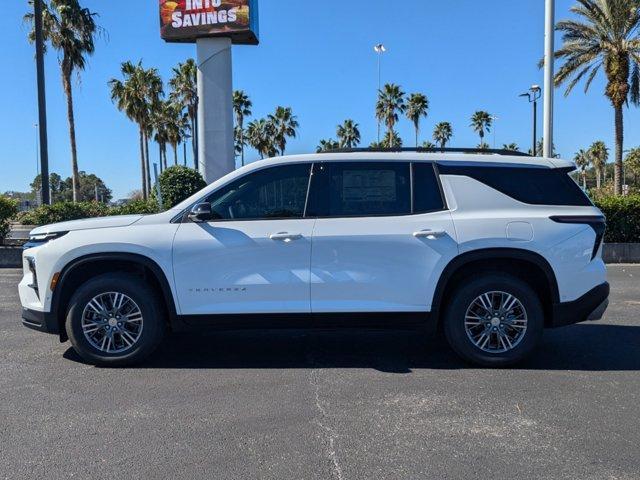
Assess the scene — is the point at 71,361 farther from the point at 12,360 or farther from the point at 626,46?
the point at 626,46

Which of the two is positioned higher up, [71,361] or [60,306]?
[60,306]

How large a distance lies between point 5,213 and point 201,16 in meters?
9.11

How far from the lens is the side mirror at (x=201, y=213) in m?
4.89

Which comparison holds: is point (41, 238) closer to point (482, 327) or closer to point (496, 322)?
point (482, 327)

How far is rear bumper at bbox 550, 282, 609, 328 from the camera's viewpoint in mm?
5016

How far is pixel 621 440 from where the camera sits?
3646mm

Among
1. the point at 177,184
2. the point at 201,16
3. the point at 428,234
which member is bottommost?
the point at 428,234

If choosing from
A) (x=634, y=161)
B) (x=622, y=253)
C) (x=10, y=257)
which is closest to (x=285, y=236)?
(x=10, y=257)

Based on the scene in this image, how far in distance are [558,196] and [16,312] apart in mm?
7004

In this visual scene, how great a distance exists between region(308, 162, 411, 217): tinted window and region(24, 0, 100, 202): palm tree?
90.9 ft

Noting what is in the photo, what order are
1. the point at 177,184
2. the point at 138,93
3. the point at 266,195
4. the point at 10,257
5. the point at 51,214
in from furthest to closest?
1. the point at 138,93
2. the point at 177,184
3. the point at 51,214
4. the point at 10,257
5. the point at 266,195

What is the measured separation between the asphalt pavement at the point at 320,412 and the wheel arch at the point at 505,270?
0.64 metres

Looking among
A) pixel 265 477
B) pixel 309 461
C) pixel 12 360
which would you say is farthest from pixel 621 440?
pixel 12 360

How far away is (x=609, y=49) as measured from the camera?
2052 cm
